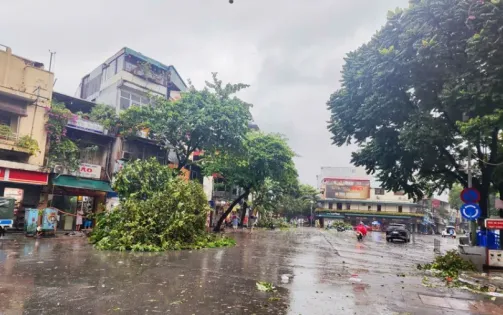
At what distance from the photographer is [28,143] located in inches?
834

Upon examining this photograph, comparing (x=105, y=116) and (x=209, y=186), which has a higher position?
(x=105, y=116)

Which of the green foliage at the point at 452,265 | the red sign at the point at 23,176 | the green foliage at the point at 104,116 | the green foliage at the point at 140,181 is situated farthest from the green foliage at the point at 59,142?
the green foliage at the point at 452,265

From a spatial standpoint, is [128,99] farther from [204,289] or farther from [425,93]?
[204,289]

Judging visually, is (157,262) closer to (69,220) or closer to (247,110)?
(247,110)

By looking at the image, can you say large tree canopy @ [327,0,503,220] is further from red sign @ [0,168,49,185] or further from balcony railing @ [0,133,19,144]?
balcony railing @ [0,133,19,144]

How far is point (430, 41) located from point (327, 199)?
208 feet

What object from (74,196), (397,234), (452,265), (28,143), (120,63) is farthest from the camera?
(397,234)

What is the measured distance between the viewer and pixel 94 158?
25844mm

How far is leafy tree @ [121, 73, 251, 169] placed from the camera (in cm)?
2162

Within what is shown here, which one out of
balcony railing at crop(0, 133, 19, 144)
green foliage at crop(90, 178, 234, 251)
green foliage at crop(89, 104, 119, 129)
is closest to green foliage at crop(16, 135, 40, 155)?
balcony railing at crop(0, 133, 19, 144)

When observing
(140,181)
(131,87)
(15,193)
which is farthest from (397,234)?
(15,193)

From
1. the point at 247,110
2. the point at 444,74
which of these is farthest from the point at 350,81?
the point at 247,110

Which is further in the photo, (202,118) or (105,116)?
(105,116)

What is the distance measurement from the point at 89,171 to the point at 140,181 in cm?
844
